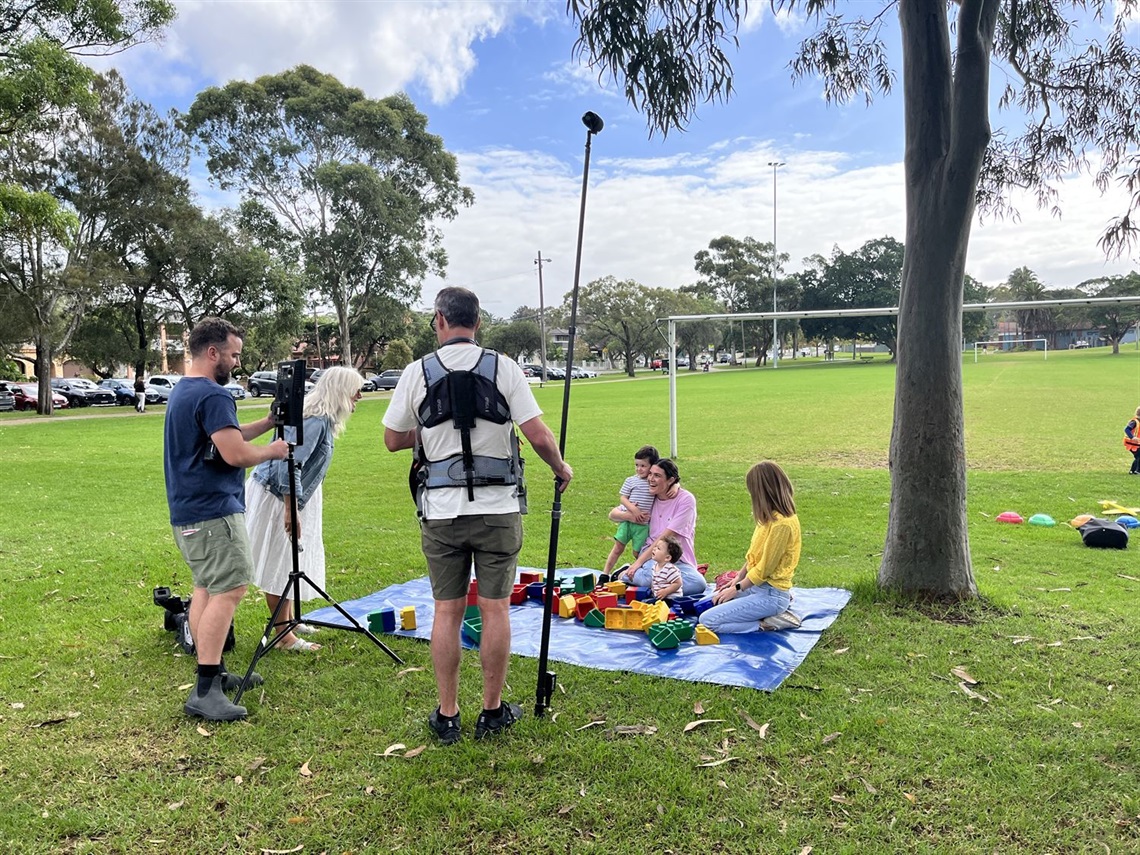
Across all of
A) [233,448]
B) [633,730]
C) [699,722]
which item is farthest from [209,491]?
[699,722]

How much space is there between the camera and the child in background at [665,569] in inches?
226

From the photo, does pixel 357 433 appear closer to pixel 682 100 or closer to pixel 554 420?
pixel 554 420

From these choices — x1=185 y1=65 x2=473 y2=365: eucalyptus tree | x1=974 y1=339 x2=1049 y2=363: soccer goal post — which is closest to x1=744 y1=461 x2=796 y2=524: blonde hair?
x1=185 y1=65 x2=473 y2=365: eucalyptus tree

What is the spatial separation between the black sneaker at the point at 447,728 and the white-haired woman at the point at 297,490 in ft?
4.85

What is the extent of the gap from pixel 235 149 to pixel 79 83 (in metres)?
24.0

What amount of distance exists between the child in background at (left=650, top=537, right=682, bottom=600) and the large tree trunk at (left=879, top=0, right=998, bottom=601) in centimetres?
154

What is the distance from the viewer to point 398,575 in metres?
6.88

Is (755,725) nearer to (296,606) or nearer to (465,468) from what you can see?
(465,468)

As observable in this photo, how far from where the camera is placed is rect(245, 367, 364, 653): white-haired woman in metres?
4.82

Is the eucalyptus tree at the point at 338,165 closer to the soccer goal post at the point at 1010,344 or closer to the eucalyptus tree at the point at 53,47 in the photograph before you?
the eucalyptus tree at the point at 53,47

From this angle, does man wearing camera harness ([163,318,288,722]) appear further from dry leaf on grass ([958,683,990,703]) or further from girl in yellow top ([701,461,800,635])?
dry leaf on grass ([958,683,990,703])

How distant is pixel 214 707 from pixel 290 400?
5.08ft

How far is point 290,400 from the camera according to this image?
13.3ft

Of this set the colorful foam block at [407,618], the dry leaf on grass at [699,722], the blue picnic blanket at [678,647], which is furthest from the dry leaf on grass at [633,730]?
the colorful foam block at [407,618]
